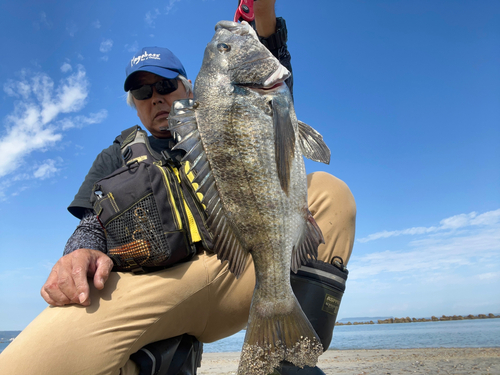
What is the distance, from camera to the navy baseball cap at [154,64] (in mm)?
2893

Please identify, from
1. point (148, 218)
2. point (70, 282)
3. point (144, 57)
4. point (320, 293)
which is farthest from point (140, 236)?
point (144, 57)

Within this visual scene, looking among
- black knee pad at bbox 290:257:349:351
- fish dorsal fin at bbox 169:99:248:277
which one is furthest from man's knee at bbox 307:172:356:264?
fish dorsal fin at bbox 169:99:248:277

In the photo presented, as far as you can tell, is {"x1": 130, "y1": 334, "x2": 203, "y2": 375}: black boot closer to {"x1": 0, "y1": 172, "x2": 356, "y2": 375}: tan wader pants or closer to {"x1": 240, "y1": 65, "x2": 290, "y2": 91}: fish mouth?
{"x1": 0, "y1": 172, "x2": 356, "y2": 375}: tan wader pants

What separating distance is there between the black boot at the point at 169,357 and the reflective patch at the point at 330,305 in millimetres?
1127

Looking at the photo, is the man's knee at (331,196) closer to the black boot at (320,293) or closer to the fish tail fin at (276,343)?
the black boot at (320,293)

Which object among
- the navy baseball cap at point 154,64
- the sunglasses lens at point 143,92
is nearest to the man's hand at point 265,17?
the navy baseball cap at point 154,64

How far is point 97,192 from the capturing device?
2.17 m

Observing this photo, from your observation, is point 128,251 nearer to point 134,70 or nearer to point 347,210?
point 347,210

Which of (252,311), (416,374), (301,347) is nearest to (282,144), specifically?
(252,311)

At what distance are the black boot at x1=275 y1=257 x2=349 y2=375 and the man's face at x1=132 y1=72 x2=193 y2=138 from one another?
201 centimetres

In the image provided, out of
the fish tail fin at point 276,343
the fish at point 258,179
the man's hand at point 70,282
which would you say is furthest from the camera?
the man's hand at point 70,282

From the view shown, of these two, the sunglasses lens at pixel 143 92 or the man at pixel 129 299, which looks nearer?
the man at pixel 129 299

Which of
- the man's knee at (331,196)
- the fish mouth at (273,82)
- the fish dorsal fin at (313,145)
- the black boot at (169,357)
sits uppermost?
the fish mouth at (273,82)

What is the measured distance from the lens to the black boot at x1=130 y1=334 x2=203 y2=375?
2074 millimetres
